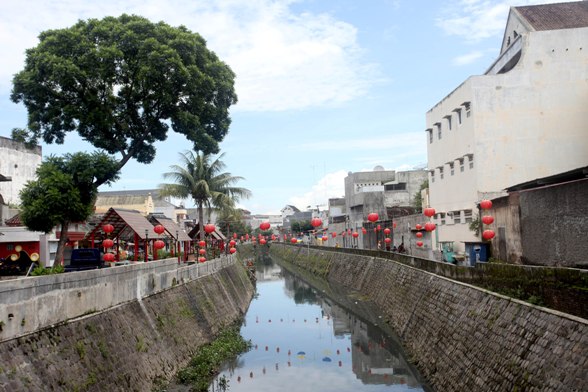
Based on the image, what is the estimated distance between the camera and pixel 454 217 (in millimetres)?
30828

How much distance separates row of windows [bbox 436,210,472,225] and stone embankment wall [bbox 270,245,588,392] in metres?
6.04

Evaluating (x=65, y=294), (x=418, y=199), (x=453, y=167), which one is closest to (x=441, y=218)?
(x=453, y=167)

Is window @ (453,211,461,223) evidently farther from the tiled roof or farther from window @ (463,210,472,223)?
the tiled roof

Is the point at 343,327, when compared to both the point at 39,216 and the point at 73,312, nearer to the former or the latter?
the point at 39,216

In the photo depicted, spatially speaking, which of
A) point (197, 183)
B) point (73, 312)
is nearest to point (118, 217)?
point (73, 312)

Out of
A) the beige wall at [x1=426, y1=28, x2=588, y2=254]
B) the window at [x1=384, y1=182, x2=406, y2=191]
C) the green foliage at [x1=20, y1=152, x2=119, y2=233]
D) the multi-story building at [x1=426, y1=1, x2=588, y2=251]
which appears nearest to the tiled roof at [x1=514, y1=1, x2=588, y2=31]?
the multi-story building at [x1=426, y1=1, x2=588, y2=251]

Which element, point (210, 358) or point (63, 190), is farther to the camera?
point (63, 190)

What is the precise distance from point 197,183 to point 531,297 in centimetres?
2813

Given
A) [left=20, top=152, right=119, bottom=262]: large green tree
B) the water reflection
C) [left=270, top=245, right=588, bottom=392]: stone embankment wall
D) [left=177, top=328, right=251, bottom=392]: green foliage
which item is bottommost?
the water reflection

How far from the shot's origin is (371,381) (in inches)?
684

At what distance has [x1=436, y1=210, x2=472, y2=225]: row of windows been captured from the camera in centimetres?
2880

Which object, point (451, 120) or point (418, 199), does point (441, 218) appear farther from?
point (418, 199)

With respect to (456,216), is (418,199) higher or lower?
higher

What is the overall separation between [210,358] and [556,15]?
27.3m
